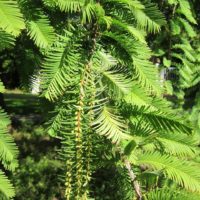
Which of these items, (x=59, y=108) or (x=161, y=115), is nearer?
(x=161, y=115)

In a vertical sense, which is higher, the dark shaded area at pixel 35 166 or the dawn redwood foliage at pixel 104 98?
the dawn redwood foliage at pixel 104 98

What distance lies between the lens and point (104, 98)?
152cm

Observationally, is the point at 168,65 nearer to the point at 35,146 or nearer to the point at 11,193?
the point at 11,193

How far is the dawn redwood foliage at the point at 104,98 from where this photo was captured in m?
1.46

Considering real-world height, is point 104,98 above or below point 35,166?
above

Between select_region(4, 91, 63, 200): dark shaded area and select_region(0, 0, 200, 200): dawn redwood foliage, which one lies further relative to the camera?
select_region(4, 91, 63, 200): dark shaded area

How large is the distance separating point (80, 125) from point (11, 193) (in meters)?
0.53

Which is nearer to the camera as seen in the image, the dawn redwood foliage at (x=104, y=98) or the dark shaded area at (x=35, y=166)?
the dawn redwood foliage at (x=104, y=98)

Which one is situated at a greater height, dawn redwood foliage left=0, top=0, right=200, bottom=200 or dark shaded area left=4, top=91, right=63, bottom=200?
dawn redwood foliage left=0, top=0, right=200, bottom=200

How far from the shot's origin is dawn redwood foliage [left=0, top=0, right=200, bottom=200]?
1457 millimetres

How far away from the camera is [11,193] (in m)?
1.73

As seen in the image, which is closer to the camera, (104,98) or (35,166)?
(104,98)

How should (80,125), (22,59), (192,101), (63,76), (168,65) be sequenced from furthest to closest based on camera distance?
(192,101) < (168,65) < (22,59) < (63,76) < (80,125)

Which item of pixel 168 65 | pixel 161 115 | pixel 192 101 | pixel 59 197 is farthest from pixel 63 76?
pixel 59 197
